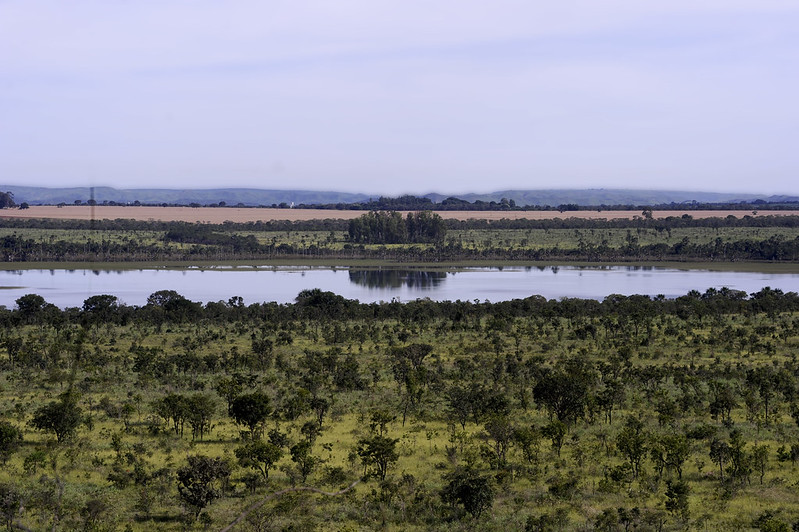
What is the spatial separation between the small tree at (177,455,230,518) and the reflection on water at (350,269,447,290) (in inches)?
2948

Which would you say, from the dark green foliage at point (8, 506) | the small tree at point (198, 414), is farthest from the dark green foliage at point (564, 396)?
the dark green foliage at point (8, 506)

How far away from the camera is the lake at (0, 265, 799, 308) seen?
85250 millimetres

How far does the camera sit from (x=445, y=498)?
65.9 feet

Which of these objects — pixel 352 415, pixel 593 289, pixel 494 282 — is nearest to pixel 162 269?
pixel 494 282

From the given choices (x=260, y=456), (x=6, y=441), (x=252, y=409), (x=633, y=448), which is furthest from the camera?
(x=252, y=409)

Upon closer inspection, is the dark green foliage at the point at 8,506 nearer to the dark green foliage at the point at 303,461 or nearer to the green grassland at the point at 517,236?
the dark green foliage at the point at 303,461

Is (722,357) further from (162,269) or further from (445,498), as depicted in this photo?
(162,269)

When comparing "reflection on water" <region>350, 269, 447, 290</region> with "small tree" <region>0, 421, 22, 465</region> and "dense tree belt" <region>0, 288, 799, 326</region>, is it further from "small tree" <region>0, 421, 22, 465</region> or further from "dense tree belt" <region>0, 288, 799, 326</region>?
"small tree" <region>0, 421, 22, 465</region>

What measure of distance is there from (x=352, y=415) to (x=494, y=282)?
7427cm

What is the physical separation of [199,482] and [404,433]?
928cm

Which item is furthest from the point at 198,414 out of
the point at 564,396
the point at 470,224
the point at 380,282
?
the point at 470,224

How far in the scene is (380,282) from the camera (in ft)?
340

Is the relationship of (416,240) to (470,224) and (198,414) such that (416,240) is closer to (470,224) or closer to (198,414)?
(470,224)

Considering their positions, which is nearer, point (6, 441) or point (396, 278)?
point (6, 441)
